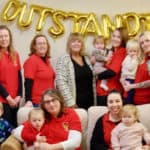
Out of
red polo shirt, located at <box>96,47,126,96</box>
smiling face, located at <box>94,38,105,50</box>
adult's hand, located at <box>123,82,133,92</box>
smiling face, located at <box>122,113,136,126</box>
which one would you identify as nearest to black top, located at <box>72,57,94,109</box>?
red polo shirt, located at <box>96,47,126,96</box>

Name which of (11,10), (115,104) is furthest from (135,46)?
(11,10)

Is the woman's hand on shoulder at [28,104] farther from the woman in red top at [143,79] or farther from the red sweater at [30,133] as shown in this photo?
the woman in red top at [143,79]

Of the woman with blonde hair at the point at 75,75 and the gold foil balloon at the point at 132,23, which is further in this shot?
the gold foil balloon at the point at 132,23

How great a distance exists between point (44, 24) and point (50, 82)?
0.93 meters

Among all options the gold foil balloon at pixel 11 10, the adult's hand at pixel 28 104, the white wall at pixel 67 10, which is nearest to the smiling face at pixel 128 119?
the adult's hand at pixel 28 104

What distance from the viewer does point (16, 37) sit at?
4.73 m

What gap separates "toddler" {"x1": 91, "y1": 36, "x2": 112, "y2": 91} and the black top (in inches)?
4.3

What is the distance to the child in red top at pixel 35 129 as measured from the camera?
10.5 ft

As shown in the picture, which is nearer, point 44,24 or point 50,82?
point 50,82

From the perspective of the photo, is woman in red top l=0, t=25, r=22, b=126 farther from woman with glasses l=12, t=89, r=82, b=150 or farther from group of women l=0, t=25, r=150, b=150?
woman with glasses l=12, t=89, r=82, b=150

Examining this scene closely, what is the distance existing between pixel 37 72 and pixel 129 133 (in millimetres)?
1221

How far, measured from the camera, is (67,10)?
479cm

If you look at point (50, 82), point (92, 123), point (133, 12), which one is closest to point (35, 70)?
point (50, 82)

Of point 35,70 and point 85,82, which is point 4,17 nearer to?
point 35,70
